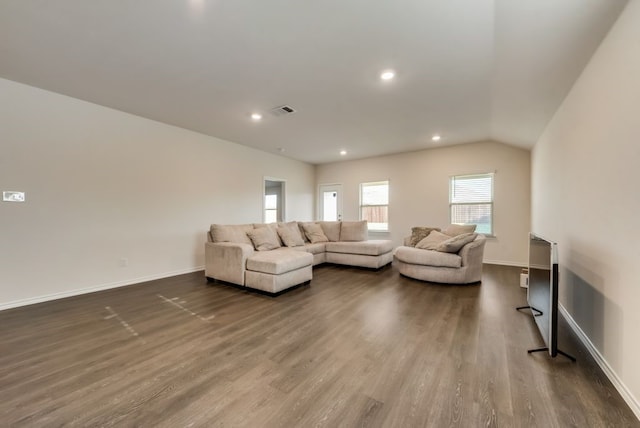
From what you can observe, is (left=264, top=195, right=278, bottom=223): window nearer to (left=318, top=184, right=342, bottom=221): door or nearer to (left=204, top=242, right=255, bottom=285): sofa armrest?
(left=318, top=184, right=342, bottom=221): door

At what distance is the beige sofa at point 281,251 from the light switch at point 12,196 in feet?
7.27

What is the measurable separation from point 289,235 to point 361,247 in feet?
4.79

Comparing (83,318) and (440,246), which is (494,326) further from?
(83,318)

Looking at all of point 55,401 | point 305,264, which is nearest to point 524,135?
point 305,264

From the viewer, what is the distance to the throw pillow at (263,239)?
458 centimetres

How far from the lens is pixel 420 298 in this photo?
11.3 feet

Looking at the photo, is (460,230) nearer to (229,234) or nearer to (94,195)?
(229,234)

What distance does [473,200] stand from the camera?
19.3ft

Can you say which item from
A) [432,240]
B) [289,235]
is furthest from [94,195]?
[432,240]

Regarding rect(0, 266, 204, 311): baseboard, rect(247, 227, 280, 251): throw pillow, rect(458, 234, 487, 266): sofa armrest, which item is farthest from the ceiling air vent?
rect(458, 234, 487, 266): sofa armrest

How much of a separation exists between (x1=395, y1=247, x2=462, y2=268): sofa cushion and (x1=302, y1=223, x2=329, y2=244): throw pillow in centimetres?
192

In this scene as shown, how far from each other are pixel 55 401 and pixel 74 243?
2.75 metres

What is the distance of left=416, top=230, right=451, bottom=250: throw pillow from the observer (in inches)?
176

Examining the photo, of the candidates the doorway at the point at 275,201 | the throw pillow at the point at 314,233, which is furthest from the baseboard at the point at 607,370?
the doorway at the point at 275,201
